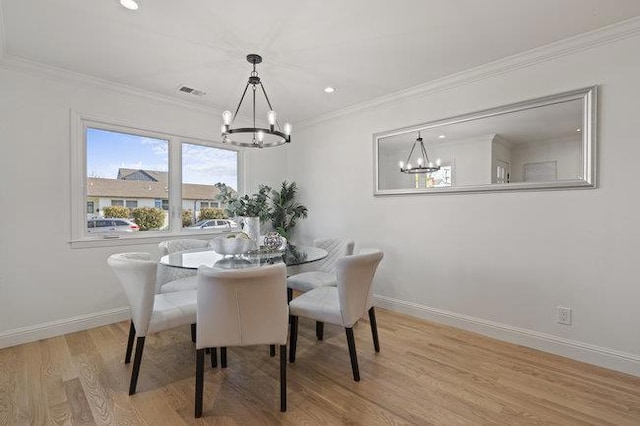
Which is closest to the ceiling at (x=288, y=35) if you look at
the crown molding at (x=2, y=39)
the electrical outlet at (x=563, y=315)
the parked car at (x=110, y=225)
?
the crown molding at (x=2, y=39)

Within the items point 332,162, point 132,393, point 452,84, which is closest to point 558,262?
point 452,84

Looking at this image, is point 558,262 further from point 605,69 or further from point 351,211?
point 351,211

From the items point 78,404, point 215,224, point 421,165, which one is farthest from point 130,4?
point 421,165

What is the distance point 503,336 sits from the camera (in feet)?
9.13

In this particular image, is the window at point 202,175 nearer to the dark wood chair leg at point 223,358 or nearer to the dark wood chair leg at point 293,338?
the dark wood chair leg at point 223,358

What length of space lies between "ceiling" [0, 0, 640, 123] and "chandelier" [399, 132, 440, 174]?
0.68 m

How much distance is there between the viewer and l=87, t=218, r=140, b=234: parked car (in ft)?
10.5

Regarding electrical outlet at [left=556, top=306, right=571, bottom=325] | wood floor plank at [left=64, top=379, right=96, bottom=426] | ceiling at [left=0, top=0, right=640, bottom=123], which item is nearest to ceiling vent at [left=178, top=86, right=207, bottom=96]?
ceiling at [left=0, top=0, right=640, bottom=123]

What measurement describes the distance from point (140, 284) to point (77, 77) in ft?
7.86

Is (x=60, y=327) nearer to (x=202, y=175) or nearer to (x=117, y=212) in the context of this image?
(x=117, y=212)

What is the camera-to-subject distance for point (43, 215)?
9.29ft

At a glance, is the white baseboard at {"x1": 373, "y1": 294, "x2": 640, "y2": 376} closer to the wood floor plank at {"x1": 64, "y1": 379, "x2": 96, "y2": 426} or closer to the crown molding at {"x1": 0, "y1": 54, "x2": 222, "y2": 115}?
the wood floor plank at {"x1": 64, "y1": 379, "x2": 96, "y2": 426}

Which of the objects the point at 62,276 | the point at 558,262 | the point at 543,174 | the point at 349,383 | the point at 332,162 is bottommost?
the point at 349,383

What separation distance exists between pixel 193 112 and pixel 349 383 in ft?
11.7
